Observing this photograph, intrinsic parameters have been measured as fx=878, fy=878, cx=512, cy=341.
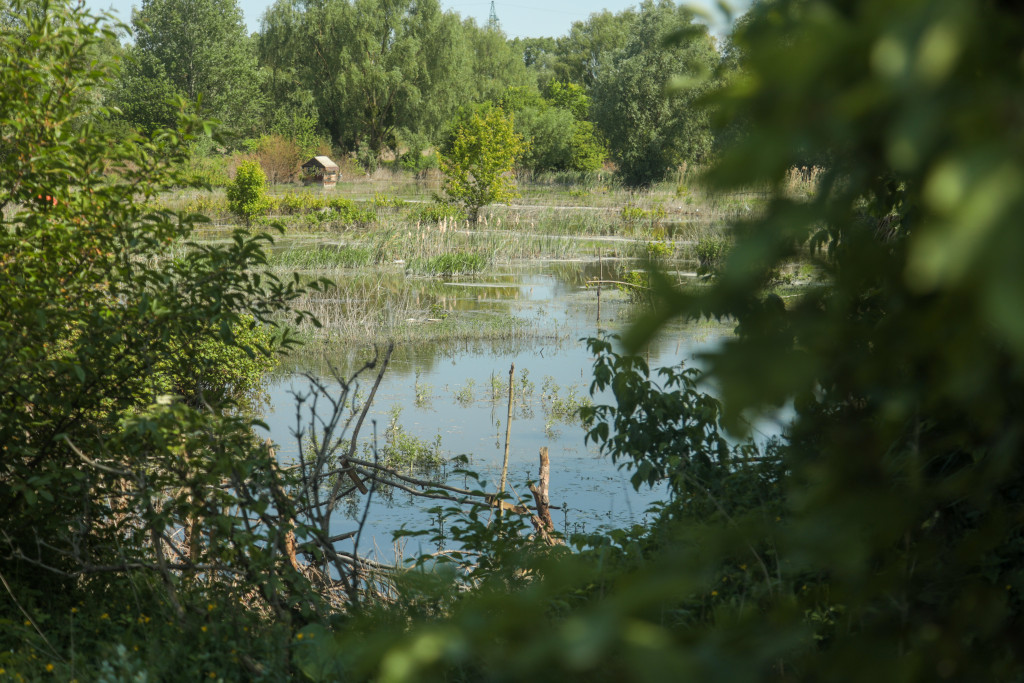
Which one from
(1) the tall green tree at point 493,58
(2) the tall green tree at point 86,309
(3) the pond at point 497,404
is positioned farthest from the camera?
(1) the tall green tree at point 493,58

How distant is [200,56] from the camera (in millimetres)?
44375

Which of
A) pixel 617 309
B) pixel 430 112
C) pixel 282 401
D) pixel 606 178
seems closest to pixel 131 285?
pixel 282 401

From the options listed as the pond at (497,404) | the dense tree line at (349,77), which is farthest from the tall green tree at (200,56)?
the pond at (497,404)

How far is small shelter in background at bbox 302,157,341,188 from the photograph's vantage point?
40562 mm

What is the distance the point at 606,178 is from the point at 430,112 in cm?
1009

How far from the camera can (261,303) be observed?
392 centimetres

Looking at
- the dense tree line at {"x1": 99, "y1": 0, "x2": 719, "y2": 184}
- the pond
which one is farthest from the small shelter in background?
the pond

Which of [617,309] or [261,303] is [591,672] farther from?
[617,309]

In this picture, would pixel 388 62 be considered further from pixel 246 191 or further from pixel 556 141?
pixel 246 191

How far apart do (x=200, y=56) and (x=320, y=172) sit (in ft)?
32.6

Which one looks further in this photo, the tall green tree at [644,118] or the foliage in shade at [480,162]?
the tall green tree at [644,118]

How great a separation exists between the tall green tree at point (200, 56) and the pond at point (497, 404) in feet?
112

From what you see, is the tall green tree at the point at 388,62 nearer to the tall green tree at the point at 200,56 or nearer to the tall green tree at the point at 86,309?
the tall green tree at the point at 200,56

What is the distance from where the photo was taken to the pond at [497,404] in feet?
24.3
